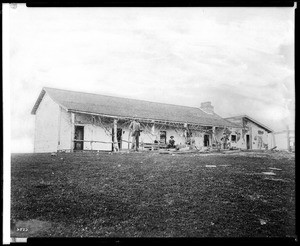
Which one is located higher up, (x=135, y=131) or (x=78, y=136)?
(x=135, y=131)

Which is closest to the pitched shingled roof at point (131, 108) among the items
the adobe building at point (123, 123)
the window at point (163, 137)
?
the adobe building at point (123, 123)

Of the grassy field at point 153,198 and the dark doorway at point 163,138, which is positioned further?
the dark doorway at point 163,138

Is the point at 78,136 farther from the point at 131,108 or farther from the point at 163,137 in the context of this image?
the point at 163,137

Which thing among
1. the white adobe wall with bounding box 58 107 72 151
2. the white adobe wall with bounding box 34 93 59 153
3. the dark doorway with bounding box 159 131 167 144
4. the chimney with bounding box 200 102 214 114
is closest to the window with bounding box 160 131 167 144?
the dark doorway with bounding box 159 131 167 144

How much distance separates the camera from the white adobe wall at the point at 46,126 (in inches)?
295

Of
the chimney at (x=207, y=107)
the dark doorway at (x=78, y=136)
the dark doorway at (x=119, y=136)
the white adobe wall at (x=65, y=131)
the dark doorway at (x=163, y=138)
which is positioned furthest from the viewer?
the dark doorway at (x=119, y=136)

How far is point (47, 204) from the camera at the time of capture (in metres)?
6.62

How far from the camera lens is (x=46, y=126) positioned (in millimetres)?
7848

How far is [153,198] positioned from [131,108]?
9.15 feet

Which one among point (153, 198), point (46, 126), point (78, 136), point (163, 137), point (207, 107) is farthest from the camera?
point (163, 137)

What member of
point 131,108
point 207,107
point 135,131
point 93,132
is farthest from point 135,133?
point 207,107

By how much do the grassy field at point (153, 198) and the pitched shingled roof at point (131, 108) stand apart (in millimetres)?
1269

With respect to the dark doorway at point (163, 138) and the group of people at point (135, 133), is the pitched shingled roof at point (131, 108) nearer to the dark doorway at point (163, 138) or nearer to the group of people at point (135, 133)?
the group of people at point (135, 133)
